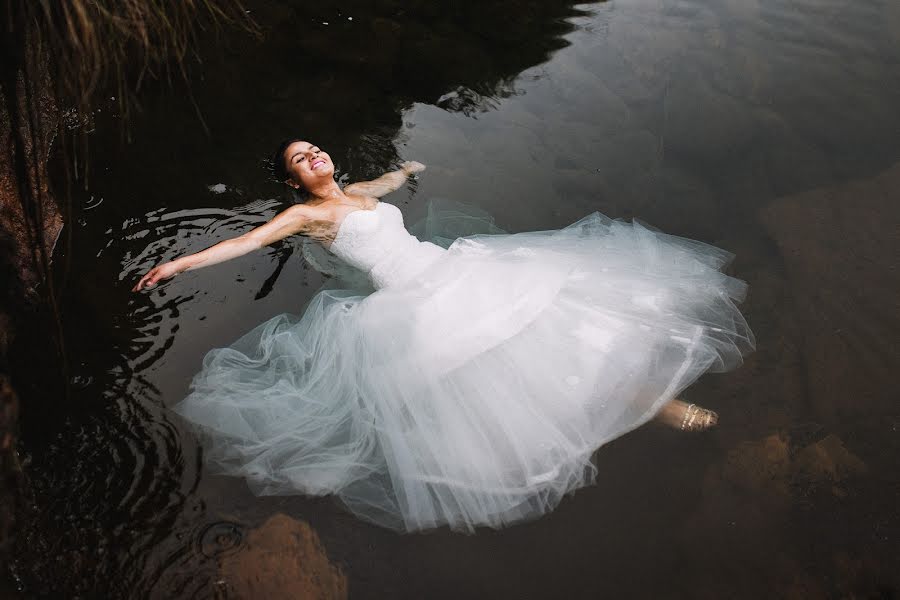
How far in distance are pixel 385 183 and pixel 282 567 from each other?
2687mm

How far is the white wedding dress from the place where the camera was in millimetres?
3094

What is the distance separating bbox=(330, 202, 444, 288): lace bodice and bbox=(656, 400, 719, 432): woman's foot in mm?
1522

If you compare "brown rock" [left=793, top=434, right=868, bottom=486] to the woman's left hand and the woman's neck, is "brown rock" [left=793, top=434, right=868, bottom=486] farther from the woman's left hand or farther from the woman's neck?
the woman's left hand

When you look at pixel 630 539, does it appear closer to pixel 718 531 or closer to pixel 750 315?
pixel 718 531

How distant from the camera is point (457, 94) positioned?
5.80 meters

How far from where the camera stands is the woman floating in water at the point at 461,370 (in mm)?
3100

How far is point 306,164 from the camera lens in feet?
13.9

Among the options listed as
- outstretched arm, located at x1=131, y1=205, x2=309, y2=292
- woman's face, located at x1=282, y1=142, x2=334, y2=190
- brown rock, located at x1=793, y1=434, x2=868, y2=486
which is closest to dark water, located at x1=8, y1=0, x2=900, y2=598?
brown rock, located at x1=793, y1=434, x2=868, y2=486

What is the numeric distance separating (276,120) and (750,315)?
3804 millimetres

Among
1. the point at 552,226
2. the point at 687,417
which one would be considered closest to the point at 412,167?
the point at 552,226

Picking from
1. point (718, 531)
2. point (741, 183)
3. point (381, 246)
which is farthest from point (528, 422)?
point (741, 183)

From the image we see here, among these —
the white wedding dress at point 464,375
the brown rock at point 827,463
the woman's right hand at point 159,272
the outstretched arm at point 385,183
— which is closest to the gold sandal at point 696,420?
the white wedding dress at point 464,375

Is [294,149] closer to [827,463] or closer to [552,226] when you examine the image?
[552,226]

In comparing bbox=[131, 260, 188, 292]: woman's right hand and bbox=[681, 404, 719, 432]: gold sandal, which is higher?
bbox=[131, 260, 188, 292]: woman's right hand
